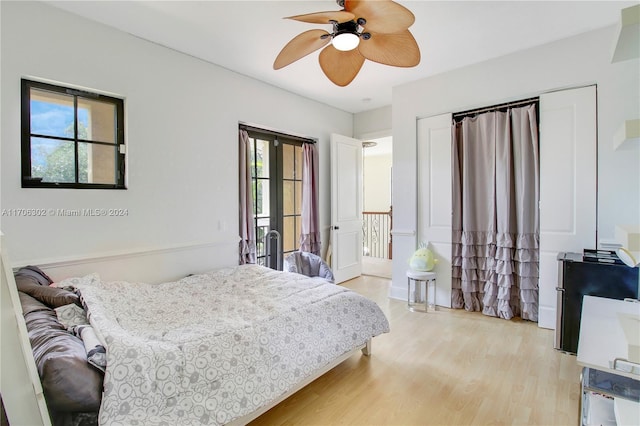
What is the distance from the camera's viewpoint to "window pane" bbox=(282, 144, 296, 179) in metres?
4.16

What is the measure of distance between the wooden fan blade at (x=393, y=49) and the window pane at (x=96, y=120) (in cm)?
216

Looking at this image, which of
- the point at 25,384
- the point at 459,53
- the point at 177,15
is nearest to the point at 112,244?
the point at 25,384

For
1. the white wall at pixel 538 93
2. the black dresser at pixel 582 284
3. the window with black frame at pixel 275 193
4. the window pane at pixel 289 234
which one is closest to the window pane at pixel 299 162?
the window with black frame at pixel 275 193

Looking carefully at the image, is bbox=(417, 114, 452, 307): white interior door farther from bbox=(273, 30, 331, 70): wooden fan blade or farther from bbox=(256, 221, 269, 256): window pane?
bbox=(273, 30, 331, 70): wooden fan blade

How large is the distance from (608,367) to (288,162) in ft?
12.5

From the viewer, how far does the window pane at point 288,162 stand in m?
4.16

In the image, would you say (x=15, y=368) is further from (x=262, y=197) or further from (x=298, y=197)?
(x=298, y=197)

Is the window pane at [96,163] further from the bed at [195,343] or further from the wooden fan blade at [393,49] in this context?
the wooden fan blade at [393,49]

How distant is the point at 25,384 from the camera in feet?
3.38

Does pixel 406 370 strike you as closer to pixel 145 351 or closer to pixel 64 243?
pixel 145 351

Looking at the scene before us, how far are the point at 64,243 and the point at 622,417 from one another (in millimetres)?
3114

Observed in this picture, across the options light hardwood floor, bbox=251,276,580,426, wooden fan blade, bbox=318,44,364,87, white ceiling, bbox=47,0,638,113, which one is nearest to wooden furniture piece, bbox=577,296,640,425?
light hardwood floor, bbox=251,276,580,426

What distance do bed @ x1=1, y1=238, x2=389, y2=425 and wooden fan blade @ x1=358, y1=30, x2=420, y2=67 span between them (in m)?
1.76

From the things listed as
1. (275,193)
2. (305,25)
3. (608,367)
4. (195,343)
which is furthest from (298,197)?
(608,367)
